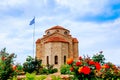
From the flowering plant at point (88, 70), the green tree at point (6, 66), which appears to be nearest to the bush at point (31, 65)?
the green tree at point (6, 66)

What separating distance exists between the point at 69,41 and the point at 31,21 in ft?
28.0

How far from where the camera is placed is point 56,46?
140 feet

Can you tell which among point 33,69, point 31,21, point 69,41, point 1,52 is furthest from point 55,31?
point 1,52

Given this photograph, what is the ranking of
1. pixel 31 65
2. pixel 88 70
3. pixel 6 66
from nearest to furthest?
1. pixel 88 70
2. pixel 6 66
3. pixel 31 65

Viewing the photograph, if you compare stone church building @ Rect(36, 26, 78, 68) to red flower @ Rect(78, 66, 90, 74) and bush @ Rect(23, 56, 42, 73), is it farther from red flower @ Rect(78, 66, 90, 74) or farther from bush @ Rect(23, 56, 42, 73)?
red flower @ Rect(78, 66, 90, 74)

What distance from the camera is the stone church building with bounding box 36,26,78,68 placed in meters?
42.9

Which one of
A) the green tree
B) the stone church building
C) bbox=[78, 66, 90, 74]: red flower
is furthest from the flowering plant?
the stone church building

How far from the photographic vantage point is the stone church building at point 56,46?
42.9 meters

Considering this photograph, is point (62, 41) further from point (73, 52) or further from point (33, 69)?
point (33, 69)

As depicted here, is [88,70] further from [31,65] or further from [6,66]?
[31,65]

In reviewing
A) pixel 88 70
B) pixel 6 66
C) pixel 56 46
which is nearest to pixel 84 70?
pixel 88 70

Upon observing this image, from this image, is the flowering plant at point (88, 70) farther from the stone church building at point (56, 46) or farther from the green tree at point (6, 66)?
the stone church building at point (56, 46)

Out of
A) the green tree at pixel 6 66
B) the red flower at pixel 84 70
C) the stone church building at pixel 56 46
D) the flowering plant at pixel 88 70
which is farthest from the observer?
the stone church building at pixel 56 46

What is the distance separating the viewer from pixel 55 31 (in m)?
46.2
